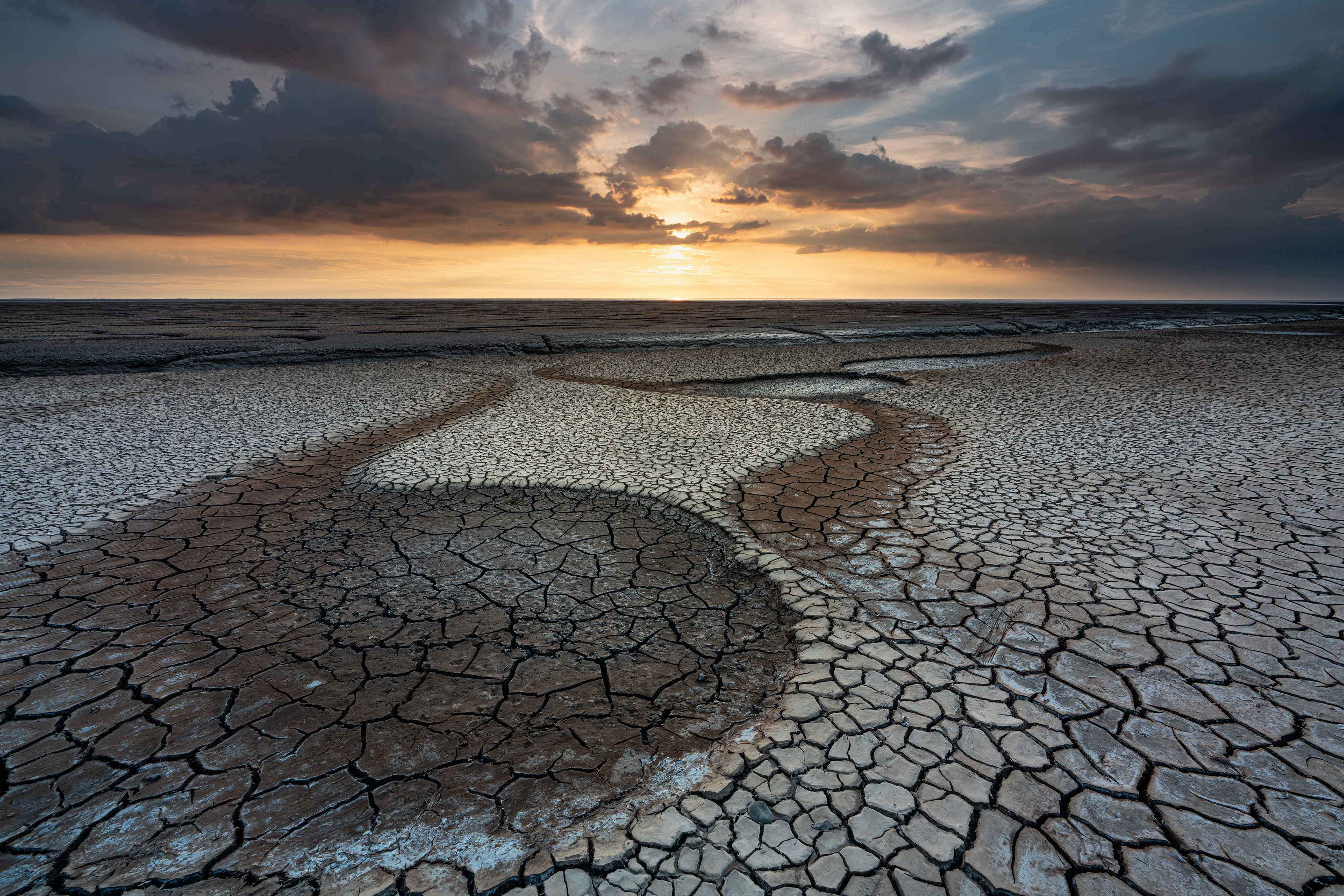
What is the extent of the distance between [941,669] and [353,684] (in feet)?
6.62

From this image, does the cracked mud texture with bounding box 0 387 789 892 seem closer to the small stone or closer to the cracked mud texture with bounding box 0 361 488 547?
the small stone

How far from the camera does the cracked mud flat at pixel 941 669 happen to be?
1.37 metres

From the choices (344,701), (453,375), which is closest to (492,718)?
(344,701)

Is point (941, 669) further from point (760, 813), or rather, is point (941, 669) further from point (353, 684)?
point (353, 684)

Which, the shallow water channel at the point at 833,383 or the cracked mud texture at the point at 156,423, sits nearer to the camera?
the cracked mud texture at the point at 156,423

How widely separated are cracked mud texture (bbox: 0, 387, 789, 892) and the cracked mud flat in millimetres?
24

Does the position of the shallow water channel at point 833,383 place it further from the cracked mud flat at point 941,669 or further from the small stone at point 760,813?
the small stone at point 760,813

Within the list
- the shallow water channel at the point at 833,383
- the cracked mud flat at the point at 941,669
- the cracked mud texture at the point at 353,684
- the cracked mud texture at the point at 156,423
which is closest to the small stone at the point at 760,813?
the cracked mud flat at the point at 941,669

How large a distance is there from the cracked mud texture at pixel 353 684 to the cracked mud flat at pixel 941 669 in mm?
24

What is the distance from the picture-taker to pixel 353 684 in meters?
2.03

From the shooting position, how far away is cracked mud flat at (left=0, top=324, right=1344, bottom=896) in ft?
4.49

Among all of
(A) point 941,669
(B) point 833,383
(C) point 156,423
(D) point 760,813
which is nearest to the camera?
(D) point 760,813

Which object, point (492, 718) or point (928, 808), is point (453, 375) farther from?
point (928, 808)

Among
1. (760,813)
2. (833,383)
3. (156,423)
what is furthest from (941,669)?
(156,423)
